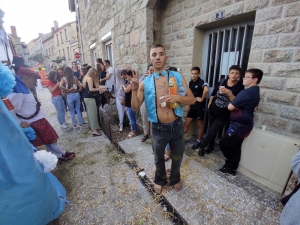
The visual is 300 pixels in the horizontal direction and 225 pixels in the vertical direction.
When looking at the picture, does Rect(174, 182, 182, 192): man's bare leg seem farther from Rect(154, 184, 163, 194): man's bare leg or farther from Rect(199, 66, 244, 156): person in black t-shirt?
Rect(199, 66, 244, 156): person in black t-shirt

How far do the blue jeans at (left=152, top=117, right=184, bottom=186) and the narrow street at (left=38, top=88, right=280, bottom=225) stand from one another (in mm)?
235

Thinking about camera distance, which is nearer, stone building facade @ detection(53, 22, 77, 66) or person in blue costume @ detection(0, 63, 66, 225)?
person in blue costume @ detection(0, 63, 66, 225)

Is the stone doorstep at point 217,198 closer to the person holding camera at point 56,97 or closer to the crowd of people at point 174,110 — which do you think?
the crowd of people at point 174,110

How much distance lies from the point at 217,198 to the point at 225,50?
2.58 m

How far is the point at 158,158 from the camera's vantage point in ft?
6.73

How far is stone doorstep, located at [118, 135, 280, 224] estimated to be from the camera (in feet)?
5.93

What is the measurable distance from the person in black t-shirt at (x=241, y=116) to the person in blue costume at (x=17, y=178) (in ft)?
7.82

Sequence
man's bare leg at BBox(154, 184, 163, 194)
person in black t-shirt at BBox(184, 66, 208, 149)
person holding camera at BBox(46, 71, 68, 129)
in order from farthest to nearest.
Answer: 1. person holding camera at BBox(46, 71, 68, 129)
2. person in black t-shirt at BBox(184, 66, 208, 149)
3. man's bare leg at BBox(154, 184, 163, 194)

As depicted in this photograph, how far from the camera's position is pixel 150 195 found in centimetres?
216

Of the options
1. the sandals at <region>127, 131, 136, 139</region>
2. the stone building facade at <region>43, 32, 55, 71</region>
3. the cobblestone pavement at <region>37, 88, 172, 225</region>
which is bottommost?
the cobblestone pavement at <region>37, 88, 172, 225</region>

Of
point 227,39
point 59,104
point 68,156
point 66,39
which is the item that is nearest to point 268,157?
point 227,39

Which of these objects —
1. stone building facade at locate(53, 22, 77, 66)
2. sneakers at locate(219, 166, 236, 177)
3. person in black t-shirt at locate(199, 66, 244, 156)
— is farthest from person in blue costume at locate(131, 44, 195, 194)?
stone building facade at locate(53, 22, 77, 66)

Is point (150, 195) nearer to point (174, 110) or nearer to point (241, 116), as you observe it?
point (174, 110)

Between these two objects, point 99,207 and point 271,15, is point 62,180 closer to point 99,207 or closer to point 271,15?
point 99,207
